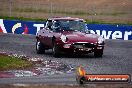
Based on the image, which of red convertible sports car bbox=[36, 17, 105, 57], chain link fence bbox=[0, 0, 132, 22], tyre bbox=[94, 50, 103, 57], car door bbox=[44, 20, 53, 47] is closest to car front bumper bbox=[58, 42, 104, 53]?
red convertible sports car bbox=[36, 17, 105, 57]

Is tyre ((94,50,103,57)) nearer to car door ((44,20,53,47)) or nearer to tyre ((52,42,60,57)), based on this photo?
tyre ((52,42,60,57))

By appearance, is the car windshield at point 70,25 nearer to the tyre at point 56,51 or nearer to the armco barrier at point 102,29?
the tyre at point 56,51

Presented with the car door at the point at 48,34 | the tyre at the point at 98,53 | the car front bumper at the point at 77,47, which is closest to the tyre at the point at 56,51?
the car front bumper at the point at 77,47

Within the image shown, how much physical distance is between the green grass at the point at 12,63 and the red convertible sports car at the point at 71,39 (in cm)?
236

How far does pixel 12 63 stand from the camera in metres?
18.4

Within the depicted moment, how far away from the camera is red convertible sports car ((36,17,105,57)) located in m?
21.8

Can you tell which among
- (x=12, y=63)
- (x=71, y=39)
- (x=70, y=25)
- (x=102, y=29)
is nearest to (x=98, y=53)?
(x=71, y=39)

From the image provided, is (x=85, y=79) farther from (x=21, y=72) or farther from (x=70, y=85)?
(x=21, y=72)

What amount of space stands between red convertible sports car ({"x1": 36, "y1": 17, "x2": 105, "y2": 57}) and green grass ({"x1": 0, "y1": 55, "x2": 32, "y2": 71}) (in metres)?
2.36

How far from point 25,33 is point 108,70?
23.0m

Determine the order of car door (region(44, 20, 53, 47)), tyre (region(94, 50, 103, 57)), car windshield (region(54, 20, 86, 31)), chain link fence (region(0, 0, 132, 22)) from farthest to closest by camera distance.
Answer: chain link fence (region(0, 0, 132, 22))
car windshield (region(54, 20, 86, 31))
car door (region(44, 20, 53, 47))
tyre (region(94, 50, 103, 57))

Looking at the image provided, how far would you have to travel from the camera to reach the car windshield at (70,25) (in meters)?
23.1

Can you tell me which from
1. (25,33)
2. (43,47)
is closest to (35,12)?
(25,33)

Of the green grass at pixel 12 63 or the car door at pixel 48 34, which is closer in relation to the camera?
the green grass at pixel 12 63
